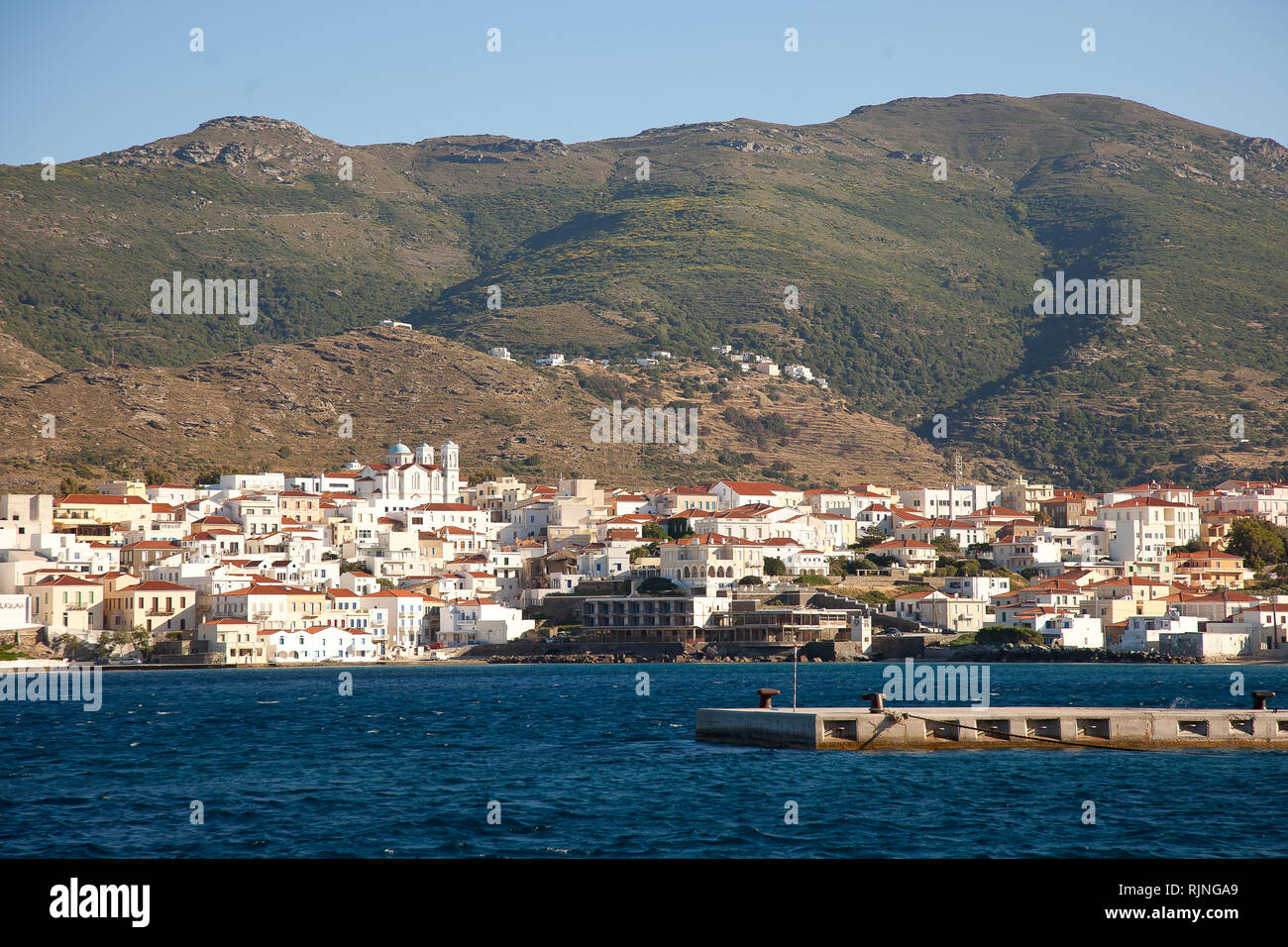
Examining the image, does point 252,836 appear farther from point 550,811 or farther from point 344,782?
point 344,782

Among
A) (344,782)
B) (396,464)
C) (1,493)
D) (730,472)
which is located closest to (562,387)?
(730,472)

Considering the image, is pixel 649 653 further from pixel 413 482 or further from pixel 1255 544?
pixel 1255 544

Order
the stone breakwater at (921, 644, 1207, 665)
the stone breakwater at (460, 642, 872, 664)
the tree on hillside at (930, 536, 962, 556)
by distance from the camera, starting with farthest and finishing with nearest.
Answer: the tree on hillside at (930, 536, 962, 556) < the stone breakwater at (460, 642, 872, 664) < the stone breakwater at (921, 644, 1207, 665)

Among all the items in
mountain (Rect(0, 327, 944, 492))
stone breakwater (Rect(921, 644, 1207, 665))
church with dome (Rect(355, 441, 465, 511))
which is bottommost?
stone breakwater (Rect(921, 644, 1207, 665))

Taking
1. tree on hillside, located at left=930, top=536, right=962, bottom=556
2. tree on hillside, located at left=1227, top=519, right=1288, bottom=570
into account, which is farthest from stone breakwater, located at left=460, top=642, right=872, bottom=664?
tree on hillside, located at left=1227, top=519, right=1288, bottom=570

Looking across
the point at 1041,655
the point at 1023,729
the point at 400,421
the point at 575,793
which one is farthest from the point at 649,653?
the point at 400,421

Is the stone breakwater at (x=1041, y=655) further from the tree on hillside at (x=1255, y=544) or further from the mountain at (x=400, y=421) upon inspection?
the mountain at (x=400, y=421)

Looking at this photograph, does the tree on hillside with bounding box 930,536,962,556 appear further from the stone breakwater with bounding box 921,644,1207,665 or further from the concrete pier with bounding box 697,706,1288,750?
the concrete pier with bounding box 697,706,1288,750
